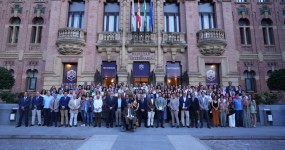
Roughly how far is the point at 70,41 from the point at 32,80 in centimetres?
725

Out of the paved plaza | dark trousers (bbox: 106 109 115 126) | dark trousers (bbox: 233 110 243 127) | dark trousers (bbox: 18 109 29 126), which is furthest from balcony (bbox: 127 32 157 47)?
the paved plaza

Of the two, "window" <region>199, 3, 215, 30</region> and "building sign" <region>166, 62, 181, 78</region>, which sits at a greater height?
"window" <region>199, 3, 215, 30</region>

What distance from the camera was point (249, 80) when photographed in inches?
835

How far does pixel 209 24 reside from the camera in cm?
2067

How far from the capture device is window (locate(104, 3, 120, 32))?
66.2 feet

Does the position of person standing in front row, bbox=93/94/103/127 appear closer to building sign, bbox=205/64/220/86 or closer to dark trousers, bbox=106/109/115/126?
dark trousers, bbox=106/109/115/126

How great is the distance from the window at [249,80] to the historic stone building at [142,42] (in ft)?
0.32

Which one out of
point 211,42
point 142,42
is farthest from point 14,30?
point 211,42

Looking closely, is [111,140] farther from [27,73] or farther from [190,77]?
[27,73]

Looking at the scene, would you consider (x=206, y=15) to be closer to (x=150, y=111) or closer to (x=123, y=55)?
(x=123, y=55)

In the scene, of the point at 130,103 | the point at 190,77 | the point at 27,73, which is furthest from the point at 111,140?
the point at 27,73

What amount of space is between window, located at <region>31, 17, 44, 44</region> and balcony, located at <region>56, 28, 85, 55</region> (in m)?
4.93

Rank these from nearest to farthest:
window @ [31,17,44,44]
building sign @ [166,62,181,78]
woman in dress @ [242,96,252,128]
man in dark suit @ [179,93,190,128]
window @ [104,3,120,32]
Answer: man in dark suit @ [179,93,190,128]
woman in dress @ [242,96,252,128]
building sign @ [166,62,181,78]
window @ [104,3,120,32]
window @ [31,17,44,44]

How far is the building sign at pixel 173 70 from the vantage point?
19188 mm
